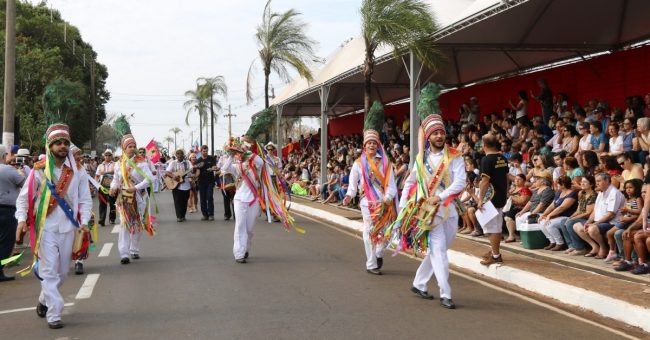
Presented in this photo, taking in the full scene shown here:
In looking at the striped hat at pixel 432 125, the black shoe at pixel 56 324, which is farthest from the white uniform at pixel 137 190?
the striped hat at pixel 432 125

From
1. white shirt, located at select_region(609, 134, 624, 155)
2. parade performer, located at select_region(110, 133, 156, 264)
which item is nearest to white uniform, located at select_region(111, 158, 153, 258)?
parade performer, located at select_region(110, 133, 156, 264)

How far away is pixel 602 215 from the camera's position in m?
9.59

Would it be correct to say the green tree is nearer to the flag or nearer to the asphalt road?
the flag

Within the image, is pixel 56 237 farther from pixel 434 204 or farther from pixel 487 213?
pixel 487 213

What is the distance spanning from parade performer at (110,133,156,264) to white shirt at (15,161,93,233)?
3.57 m

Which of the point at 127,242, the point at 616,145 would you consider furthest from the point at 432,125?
the point at 616,145

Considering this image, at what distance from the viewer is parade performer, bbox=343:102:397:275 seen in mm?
9156

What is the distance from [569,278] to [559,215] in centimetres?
274

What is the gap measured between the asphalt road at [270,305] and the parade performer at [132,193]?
0.45 metres

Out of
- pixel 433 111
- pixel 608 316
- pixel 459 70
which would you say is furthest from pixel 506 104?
pixel 608 316

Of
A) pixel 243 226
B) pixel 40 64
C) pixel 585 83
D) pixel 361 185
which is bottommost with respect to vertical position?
pixel 243 226

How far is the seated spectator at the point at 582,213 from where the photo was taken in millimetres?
10094

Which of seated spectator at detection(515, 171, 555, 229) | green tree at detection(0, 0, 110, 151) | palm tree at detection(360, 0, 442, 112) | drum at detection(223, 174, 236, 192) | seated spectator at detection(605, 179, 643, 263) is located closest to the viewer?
seated spectator at detection(605, 179, 643, 263)

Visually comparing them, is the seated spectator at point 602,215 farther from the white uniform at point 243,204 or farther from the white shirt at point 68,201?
the white shirt at point 68,201
